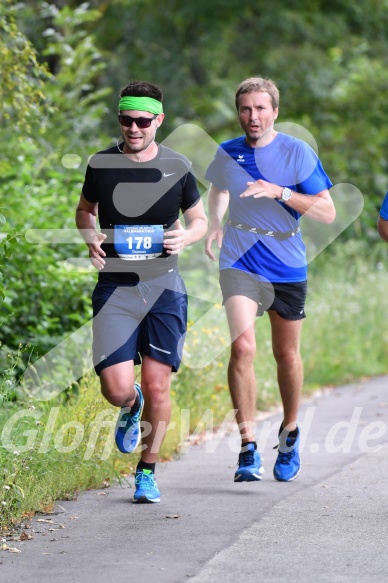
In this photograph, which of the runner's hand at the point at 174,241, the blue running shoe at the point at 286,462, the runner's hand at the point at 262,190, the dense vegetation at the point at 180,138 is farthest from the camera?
the dense vegetation at the point at 180,138

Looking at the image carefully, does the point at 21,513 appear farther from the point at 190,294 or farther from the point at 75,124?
the point at 75,124

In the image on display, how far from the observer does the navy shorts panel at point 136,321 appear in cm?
693

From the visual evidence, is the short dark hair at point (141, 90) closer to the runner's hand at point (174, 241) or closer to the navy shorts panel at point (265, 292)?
the runner's hand at point (174, 241)

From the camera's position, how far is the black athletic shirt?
22.7 feet

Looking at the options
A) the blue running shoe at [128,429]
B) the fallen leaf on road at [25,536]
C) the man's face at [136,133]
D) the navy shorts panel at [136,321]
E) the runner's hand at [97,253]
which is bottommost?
the blue running shoe at [128,429]

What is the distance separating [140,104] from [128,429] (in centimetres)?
184

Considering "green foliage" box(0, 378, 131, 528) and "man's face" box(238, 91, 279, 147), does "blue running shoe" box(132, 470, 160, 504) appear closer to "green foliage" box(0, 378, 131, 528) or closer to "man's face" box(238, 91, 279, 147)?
"green foliage" box(0, 378, 131, 528)

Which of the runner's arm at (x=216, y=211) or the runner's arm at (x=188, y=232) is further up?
the runner's arm at (x=188, y=232)

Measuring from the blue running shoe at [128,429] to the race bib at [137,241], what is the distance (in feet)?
2.62

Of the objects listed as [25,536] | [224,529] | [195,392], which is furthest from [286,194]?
[195,392]

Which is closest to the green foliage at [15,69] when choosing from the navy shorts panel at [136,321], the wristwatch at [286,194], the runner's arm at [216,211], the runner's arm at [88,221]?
the runner's arm at [216,211]

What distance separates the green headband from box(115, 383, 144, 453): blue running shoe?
5.20ft

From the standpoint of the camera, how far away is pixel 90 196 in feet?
23.1

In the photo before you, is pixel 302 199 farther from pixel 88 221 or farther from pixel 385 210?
pixel 88 221
